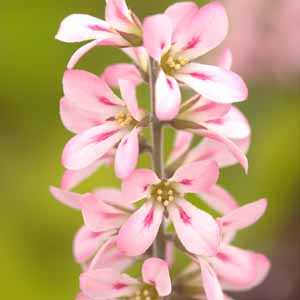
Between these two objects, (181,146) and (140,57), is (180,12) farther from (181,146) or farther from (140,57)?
(181,146)

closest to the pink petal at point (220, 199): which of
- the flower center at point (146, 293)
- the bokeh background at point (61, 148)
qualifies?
the flower center at point (146, 293)

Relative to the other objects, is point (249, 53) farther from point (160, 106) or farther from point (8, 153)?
point (160, 106)

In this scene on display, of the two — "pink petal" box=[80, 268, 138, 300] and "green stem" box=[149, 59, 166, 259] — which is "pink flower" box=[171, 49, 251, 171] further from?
"pink petal" box=[80, 268, 138, 300]

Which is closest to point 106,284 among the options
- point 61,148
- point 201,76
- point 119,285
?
point 119,285

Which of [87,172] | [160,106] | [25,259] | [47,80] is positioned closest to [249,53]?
[47,80]

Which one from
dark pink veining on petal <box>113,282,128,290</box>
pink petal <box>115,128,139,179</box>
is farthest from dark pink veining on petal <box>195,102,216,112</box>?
dark pink veining on petal <box>113,282,128,290</box>

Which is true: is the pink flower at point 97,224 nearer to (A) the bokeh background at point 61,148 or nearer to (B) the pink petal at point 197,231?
(B) the pink petal at point 197,231
